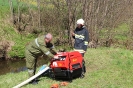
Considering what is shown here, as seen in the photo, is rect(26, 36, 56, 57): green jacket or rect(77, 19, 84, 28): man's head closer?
rect(26, 36, 56, 57): green jacket

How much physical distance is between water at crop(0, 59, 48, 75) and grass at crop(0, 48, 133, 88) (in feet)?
28.7

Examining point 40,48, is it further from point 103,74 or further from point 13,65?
point 13,65

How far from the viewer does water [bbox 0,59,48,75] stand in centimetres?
2056

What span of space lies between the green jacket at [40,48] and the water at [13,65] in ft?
35.6

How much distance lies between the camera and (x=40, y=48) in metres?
9.28

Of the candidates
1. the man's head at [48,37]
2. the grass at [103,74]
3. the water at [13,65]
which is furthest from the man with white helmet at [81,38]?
the water at [13,65]

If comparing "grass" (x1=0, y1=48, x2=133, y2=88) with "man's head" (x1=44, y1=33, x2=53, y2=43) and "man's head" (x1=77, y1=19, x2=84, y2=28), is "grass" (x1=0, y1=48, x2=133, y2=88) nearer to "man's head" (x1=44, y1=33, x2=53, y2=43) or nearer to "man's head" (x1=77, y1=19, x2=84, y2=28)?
"man's head" (x1=44, y1=33, x2=53, y2=43)

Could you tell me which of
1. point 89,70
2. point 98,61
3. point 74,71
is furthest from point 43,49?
point 98,61

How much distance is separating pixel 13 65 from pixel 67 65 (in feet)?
46.5

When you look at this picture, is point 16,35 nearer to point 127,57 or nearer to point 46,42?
point 127,57

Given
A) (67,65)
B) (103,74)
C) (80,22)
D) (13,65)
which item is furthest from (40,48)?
(13,65)

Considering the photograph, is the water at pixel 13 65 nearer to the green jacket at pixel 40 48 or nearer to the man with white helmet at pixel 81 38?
the man with white helmet at pixel 81 38

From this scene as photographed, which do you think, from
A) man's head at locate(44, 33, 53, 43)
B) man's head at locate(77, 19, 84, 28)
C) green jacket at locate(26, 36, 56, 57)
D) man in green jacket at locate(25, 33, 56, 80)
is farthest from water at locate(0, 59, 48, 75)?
man's head at locate(44, 33, 53, 43)

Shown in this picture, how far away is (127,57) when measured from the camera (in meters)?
13.3
